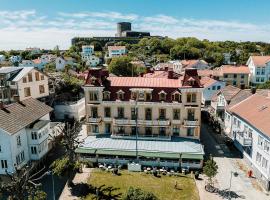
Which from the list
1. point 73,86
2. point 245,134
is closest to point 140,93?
point 245,134

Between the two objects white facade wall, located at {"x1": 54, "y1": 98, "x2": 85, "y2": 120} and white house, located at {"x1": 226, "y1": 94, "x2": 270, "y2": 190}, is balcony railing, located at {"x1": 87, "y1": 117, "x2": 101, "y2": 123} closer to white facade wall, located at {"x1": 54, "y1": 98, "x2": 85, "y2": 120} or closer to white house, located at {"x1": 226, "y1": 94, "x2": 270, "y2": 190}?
white facade wall, located at {"x1": 54, "y1": 98, "x2": 85, "y2": 120}

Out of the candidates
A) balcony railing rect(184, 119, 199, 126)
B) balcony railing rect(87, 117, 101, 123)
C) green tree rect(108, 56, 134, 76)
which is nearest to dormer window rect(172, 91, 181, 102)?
balcony railing rect(184, 119, 199, 126)

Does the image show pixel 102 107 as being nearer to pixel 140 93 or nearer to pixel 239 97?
pixel 140 93

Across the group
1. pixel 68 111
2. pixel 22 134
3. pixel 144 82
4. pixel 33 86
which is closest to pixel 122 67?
pixel 68 111

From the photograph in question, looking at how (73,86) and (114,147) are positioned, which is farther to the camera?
(73,86)

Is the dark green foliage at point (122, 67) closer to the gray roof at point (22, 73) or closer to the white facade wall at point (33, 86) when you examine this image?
the white facade wall at point (33, 86)
